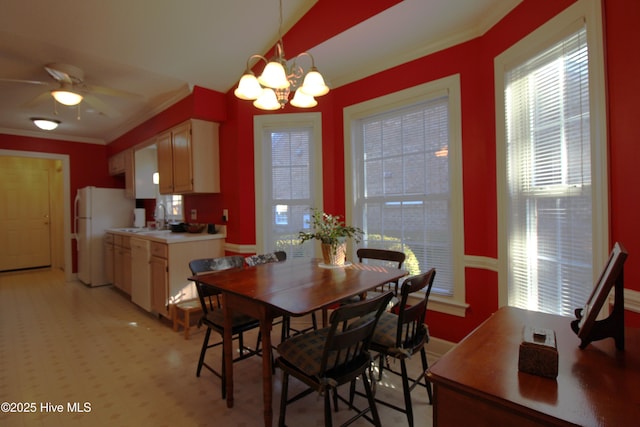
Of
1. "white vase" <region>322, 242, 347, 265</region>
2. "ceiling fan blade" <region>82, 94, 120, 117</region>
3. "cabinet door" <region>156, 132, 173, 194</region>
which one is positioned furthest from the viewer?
"cabinet door" <region>156, 132, 173, 194</region>

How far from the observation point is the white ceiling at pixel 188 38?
7.18 feet

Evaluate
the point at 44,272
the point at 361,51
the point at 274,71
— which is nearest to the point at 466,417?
the point at 274,71

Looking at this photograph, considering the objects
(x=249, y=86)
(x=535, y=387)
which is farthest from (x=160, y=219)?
(x=535, y=387)

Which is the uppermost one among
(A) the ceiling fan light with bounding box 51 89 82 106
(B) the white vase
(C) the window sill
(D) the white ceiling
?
(D) the white ceiling

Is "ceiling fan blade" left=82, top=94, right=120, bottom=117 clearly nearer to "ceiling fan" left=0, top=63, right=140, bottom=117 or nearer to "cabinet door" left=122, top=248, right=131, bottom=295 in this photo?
"ceiling fan" left=0, top=63, right=140, bottom=117

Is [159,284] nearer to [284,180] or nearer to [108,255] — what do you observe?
[284,180]

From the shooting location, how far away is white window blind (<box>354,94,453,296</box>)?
8.38 feet

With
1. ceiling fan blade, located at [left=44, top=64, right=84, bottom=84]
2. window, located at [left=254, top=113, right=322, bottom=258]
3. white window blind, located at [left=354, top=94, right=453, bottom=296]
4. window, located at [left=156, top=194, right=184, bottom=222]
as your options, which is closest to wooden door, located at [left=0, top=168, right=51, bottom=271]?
window, located at [left=156, top=194, right=184, bottom=222]

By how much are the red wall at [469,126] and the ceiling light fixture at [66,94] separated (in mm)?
998

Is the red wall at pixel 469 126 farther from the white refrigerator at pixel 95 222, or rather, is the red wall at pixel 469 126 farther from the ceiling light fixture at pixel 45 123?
the white refrigerator at pixel 95 222

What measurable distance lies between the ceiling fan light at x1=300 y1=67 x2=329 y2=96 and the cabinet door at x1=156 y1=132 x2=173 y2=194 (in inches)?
107

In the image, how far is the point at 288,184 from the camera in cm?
339

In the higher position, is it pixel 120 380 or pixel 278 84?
pixel 278 84

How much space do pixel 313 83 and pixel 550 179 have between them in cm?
149
